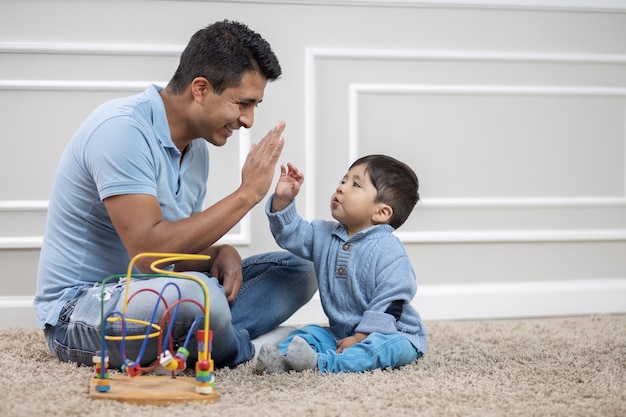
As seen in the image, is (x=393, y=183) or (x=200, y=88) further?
(x=393, y=183)

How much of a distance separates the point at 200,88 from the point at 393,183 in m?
0.49

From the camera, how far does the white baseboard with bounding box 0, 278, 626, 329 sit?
2.48 m

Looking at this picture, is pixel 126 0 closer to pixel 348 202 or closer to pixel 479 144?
pixel 348 202

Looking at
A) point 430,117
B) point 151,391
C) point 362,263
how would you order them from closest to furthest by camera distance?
point 151,391 → point 362,263 → point 430,117

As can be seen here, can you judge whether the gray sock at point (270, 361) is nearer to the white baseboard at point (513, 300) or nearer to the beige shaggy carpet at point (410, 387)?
the beige shaggy carpet at point (410, 387)

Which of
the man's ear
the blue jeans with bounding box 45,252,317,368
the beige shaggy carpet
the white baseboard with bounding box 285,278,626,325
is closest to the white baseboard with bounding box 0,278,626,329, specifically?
the white baseboard with bounding box 285,278,626,325

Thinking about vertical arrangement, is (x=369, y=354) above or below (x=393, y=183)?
below

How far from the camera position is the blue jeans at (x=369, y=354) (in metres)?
1.63

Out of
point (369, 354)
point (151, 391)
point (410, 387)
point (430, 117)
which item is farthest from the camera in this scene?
point (430, 117)

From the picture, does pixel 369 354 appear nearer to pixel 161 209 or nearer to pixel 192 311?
pixel 192 311

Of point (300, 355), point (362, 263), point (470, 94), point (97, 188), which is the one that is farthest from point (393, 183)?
point (470, 94)

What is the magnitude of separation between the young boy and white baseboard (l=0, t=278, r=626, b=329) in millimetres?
638

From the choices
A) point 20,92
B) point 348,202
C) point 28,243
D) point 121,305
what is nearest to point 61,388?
point 121,305

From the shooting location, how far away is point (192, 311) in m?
1.53
